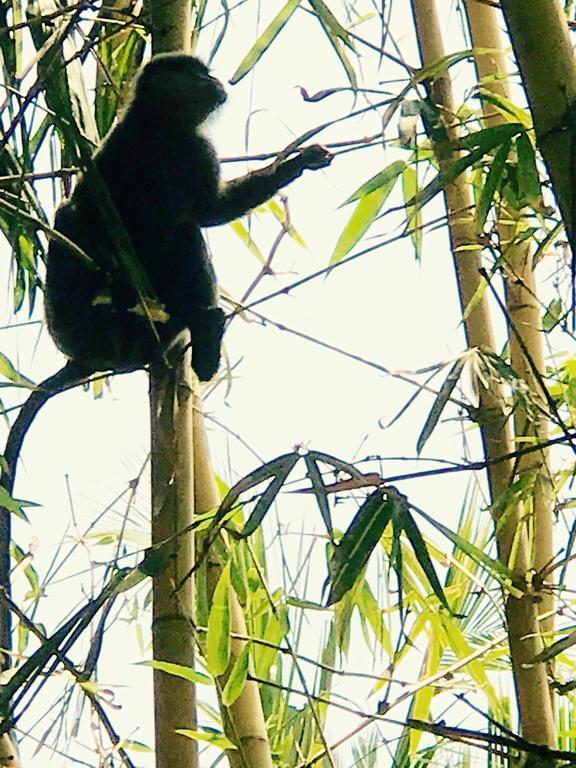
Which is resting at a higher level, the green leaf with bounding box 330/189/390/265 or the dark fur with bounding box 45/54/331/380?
the dark fur with bounding box 45/54/331/380

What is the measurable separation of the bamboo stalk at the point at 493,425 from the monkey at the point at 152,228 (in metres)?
0.21

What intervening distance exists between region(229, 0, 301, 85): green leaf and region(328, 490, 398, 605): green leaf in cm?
40

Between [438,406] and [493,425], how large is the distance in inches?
8.3

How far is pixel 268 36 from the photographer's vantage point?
0.92 metres

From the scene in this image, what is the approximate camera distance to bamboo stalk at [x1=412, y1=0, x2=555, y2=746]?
2.86 ft

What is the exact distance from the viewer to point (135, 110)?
4.93 feet

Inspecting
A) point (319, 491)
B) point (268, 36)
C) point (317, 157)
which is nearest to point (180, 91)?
point (317, 157)

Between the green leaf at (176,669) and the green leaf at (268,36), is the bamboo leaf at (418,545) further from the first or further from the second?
the green leaf at (268,36)

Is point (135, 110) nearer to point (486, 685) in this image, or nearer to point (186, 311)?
point (186, 311)

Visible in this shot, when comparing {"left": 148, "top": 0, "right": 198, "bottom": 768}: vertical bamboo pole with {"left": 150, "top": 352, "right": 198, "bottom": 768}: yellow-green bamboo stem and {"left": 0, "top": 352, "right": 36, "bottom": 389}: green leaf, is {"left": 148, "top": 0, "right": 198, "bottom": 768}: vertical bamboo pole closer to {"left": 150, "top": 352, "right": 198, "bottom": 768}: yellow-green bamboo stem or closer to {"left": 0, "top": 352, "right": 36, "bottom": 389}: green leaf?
{"left": 150, "top": 352, "right": 198, "bottom": 768}: yellow-green bamboo stem

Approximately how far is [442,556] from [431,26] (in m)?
0.52

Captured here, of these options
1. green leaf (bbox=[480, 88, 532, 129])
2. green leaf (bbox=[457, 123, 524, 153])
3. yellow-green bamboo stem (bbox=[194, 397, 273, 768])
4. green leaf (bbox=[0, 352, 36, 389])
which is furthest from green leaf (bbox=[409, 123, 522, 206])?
green leaf (bbox=[0, 352, 36, 389])

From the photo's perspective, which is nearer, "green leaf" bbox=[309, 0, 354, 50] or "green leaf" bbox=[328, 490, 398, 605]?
"green leaf" bbox=[328, 490, 398, 605]

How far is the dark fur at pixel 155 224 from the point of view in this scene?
1.28 metres
